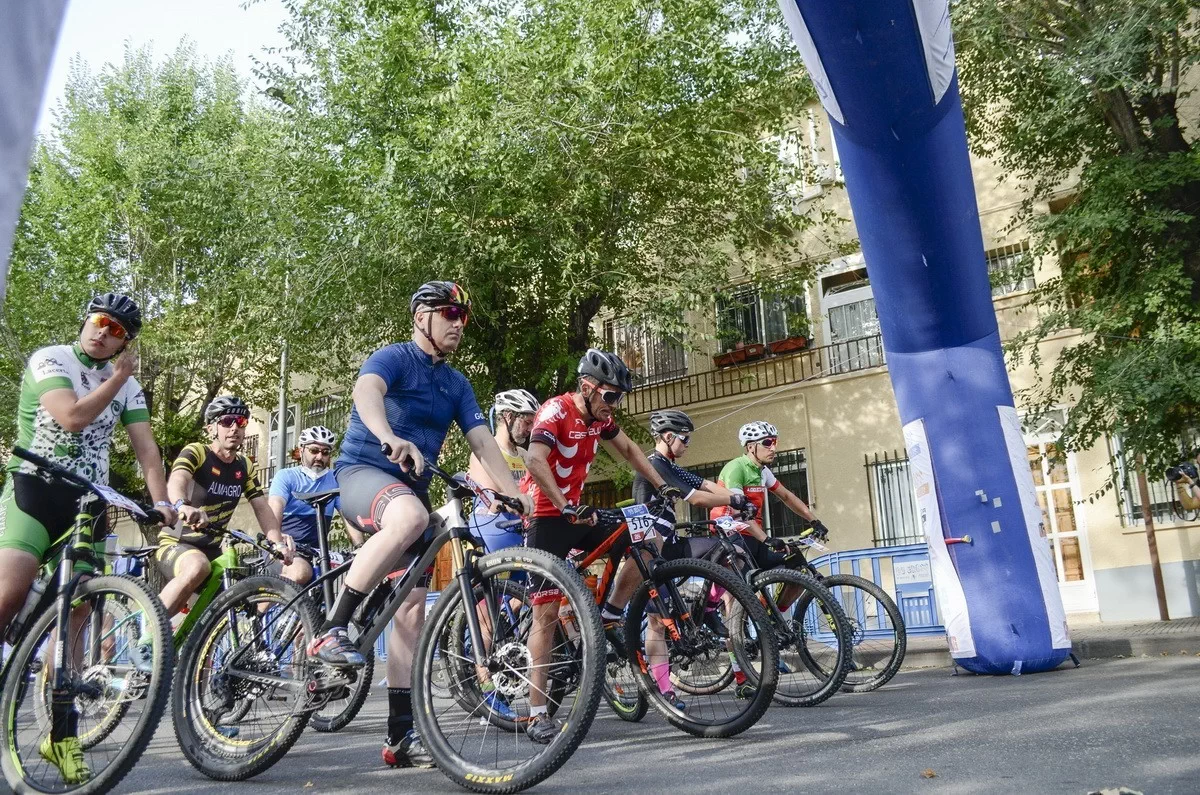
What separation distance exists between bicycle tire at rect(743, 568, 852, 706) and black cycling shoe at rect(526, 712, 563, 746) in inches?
123

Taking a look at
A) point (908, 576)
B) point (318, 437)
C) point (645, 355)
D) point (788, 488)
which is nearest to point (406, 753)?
point (318, 437)

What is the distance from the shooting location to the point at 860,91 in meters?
7.23

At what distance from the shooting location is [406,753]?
15.2 ft

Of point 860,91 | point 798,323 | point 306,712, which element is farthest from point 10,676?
point 798,323

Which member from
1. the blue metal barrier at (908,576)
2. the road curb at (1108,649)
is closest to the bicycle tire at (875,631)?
the road curb at (1108,649)

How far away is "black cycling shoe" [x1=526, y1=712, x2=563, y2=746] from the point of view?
150 inches

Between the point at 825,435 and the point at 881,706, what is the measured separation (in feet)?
46.7

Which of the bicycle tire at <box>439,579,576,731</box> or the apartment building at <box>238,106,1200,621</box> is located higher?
the apartment building at <box>238,106,1200,621</box>

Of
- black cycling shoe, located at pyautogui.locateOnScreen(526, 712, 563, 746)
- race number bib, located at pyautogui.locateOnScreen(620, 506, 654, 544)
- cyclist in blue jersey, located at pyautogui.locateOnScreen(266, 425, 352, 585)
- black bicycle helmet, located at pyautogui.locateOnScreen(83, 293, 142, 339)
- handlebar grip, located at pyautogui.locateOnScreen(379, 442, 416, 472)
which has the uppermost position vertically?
black bicycle helmet, located at pyautogui.locateOnScreen(83, 293, 142, 339)

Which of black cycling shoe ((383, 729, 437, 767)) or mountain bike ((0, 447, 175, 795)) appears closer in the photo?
mountain bike ((0, 447, 175, 795))

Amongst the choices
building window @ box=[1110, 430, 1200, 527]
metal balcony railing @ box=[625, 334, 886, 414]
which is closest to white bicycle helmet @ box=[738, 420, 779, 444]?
building window @ box=[1110, 430, 1200, 527]

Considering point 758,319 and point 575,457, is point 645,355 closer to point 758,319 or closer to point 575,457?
point 758,319

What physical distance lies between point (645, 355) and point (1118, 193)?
40.0 feet

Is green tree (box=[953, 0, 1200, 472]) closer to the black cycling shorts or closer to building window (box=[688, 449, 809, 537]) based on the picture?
building window (box=[688, 449, 809, 537])
